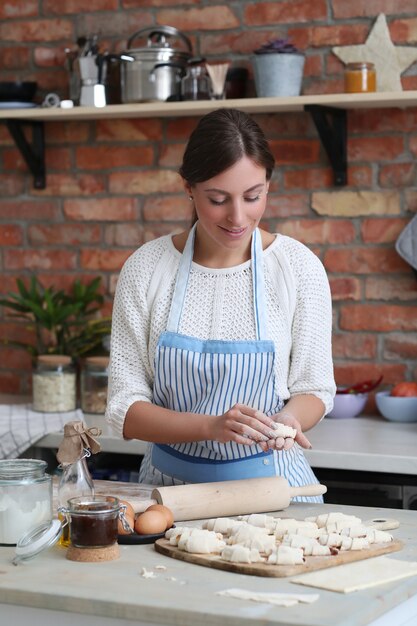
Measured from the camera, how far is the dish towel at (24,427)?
10.4ft

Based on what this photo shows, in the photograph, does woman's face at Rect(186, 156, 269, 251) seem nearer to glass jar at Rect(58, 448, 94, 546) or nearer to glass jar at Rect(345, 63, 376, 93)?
glass jar at Rect(58, 448, 94, 546)

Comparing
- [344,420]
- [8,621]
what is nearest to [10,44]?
[344,420]

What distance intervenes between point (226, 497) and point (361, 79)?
5.41ft

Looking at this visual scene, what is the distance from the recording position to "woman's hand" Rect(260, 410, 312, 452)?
6.68ft

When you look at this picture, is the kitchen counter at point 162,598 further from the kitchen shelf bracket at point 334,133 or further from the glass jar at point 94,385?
the kitchen shelf bracket at point 334,133

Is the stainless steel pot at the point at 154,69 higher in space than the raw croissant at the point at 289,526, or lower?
higher

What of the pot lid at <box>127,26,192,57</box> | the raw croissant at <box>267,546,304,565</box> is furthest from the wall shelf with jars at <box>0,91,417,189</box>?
the raw croissant at <box>267,546,304,565</box>

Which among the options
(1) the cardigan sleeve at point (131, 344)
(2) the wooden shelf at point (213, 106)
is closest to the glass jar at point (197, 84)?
(2) the wooden shelf at point (213, 106)

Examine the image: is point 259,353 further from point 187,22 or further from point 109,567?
point 187,22

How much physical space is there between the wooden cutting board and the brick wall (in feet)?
5.60

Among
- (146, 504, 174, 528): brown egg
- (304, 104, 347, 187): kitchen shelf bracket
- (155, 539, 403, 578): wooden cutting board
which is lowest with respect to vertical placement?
(155, 539, 403, 578): wooden cutting board

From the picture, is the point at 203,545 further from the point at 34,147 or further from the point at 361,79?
the point at 34,147

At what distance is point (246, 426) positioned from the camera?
203 centimetres

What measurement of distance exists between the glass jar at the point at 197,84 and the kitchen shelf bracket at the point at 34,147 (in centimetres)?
66
